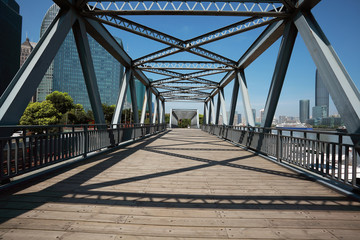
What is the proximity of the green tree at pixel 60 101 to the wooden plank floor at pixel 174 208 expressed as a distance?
53.3m

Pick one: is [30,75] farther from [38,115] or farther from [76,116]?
[76,116]

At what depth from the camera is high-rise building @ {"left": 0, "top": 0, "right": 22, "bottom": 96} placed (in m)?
61.0

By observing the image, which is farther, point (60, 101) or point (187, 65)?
point (60, 101)

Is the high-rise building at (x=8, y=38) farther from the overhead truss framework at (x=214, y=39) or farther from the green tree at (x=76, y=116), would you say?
the overhead truss framework at (x=214, y=39)

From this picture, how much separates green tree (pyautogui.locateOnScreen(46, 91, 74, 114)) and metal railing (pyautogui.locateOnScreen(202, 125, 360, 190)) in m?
54.1

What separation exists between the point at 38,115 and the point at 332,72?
51851mm

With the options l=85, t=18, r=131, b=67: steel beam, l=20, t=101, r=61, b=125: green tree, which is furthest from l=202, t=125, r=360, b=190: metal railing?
l=20, t=101, r=61, b=125: green tree

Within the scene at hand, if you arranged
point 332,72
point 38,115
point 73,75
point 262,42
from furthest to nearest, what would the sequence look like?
point 73,75 < point 38,115 < point 262,42 < point 332,72

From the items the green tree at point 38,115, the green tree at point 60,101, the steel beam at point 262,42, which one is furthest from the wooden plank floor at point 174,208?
the green tree at point 60,101

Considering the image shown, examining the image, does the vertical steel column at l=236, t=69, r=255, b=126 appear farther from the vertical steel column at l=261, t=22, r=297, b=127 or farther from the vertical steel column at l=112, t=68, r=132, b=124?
the vertical steel column at l=112, t=68, r=132, b=124

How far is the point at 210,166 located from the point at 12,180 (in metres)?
4.22

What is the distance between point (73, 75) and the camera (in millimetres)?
106875

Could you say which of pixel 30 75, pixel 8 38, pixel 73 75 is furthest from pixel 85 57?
pixel 73 75

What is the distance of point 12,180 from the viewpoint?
130 inches
